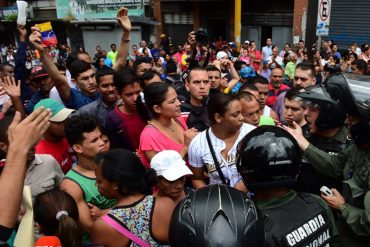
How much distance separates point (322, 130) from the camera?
8.36ft

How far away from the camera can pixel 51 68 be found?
3484mm

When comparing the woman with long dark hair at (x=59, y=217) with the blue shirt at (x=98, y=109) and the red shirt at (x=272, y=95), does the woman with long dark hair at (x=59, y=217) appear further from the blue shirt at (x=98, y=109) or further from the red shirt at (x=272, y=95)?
the red shirt at (x=272, y=95)

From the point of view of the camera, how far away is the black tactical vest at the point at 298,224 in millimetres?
1402

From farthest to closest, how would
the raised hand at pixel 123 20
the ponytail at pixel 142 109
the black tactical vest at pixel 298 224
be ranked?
the raised hand at pixel 123 20
the ponytail at pixel 142 109
the black tactical vest at pixel 298 224

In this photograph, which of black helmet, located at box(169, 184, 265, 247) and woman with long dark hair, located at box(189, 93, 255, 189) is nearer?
black helmet, located at box(169, 184, 265, 247)

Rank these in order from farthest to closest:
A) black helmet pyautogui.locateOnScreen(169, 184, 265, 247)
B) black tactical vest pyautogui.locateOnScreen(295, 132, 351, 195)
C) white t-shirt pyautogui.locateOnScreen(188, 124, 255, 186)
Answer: white t-shirt pyautogui.locateOnScreen(188, 124, 255, 186), black tactical vest pyautogui.locateOnScreen(295, 132, 351, 195), black helmet pyautogui.locateOnScreen(169, 184, 265, 247)

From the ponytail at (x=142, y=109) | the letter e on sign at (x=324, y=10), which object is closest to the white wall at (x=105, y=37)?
the letter e on sign at (x=324, y=10)

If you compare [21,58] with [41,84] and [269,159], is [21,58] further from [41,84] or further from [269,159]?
[269,159]

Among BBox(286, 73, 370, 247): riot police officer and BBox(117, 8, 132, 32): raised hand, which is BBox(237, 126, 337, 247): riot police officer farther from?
BBox(117, 8, 132, 32): raised hand

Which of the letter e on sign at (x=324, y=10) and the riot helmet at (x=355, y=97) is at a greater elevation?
the letter e on sign at (x=324, y=10)

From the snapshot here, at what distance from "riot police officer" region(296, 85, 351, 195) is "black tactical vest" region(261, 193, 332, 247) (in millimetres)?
918

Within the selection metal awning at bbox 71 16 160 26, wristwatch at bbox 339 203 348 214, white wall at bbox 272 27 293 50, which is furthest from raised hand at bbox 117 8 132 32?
metal awning at bbox 71 16 160 26

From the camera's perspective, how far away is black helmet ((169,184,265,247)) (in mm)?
1236

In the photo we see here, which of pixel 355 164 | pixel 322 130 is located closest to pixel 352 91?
pixel 355 164
